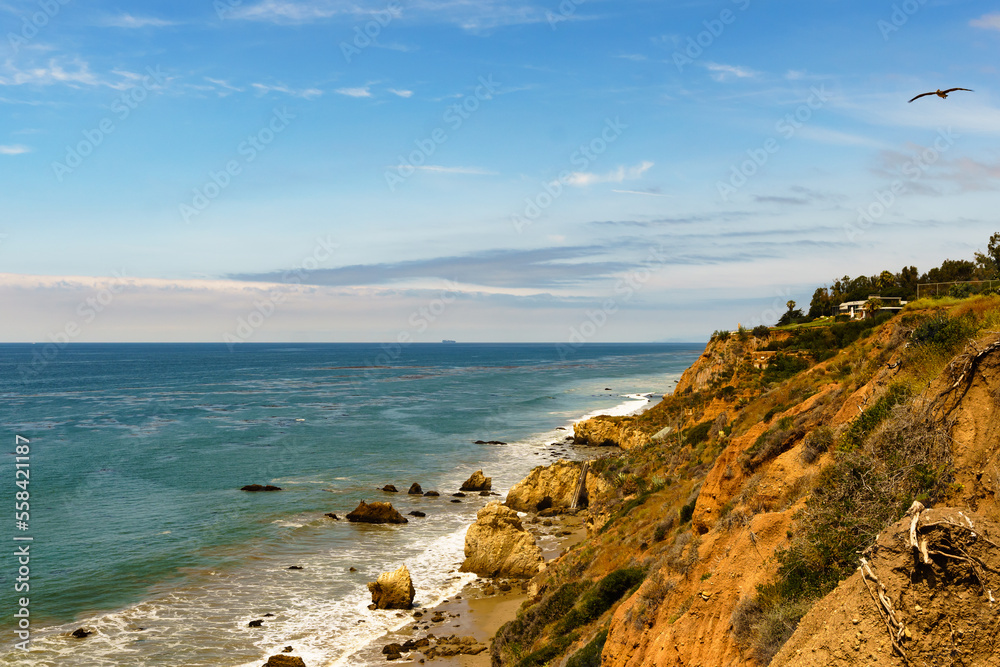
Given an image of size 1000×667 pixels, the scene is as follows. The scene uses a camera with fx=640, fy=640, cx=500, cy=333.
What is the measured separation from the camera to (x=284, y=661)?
21938mm

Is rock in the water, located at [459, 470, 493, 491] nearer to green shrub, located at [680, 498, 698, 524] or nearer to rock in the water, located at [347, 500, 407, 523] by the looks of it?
rock in the water, located at [347, 500, 407, 523]

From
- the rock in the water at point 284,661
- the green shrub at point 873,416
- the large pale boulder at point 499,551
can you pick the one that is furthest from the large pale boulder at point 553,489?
the green shrub at point 873,416

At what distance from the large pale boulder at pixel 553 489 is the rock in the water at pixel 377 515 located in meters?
7.58

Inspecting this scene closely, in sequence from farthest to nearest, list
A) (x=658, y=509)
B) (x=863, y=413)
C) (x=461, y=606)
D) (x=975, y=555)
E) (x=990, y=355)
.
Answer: (x=461, y=606) → (x=658, y=509) → (x=863, y=413) → (x=990, y=355) → (x=975, y=555)

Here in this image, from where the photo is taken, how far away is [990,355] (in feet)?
26.9

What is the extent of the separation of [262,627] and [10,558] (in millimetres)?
17338

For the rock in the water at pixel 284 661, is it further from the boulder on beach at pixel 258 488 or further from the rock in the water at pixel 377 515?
the boulder on beach at pixel 258 488

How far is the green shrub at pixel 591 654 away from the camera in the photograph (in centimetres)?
1494

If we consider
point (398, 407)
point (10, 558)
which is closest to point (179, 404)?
point (398, 407)

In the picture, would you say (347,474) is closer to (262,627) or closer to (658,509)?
(262,627)

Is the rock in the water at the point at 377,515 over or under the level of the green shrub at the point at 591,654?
under

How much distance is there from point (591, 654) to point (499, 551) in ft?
54.2

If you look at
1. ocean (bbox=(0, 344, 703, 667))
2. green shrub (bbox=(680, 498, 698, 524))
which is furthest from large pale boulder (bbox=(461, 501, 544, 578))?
green shrub (bbox=(680, 498, 698, 524))

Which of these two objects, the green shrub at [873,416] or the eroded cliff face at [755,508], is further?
the green shrub at [873,416]
